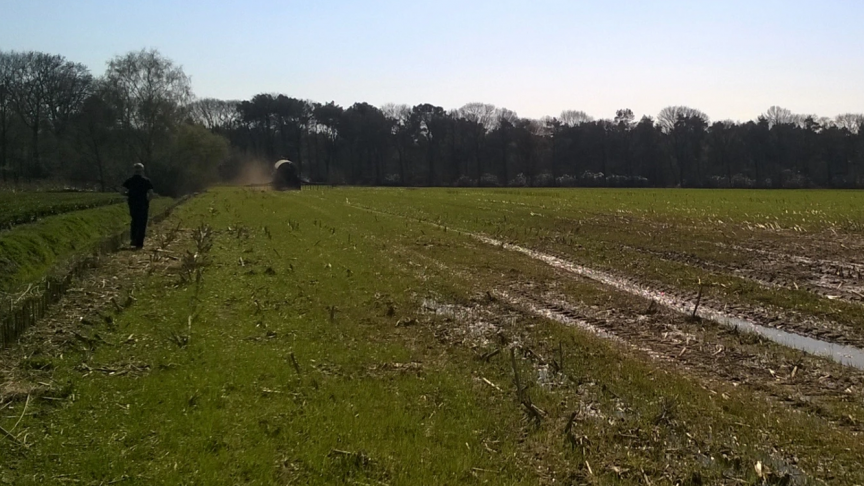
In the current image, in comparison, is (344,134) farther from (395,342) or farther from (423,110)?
(395,342)

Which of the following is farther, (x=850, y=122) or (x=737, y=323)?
(x=850, y=122)

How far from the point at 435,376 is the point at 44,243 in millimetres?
15349

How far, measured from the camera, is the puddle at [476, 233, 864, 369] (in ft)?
30.9

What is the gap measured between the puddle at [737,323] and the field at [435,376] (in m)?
0.09

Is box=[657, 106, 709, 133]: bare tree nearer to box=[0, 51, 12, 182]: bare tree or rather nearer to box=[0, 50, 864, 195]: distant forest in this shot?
box=[0, 50, 864, 195]: distant forest

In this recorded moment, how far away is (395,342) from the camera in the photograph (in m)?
9.68

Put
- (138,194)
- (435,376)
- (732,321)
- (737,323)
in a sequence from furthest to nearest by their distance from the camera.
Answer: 1. (138,194)
2. (732,321)
3. (737,323)
4. (435,376)

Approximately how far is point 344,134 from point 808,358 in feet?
386

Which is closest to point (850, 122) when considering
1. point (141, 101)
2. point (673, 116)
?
point (673, 116)

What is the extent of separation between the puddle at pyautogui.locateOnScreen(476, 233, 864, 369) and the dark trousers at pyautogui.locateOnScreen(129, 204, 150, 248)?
471 inches

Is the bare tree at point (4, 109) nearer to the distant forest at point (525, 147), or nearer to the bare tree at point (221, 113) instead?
the distant forest at point (525, 147)

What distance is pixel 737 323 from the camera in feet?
36.9

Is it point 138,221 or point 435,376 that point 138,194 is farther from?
point 435,376

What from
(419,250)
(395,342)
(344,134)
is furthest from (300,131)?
(395,342)
